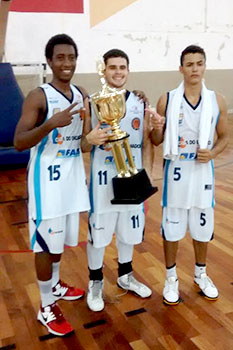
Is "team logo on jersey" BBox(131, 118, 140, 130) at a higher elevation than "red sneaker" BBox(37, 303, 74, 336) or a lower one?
higher

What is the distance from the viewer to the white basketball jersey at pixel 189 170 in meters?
2.21

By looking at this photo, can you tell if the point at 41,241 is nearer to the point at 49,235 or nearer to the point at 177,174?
the point at 49,235

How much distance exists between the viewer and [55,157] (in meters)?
1.99

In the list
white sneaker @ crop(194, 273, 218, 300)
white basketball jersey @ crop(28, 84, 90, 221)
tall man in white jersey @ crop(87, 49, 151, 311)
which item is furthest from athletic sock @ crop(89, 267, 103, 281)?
white sneaker @ crop(194, 273, 218, 300)

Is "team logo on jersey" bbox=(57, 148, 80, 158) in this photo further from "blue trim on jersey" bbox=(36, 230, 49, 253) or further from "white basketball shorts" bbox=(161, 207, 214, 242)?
"white basketball shorts" bbox=(161, 207, 214, 242)

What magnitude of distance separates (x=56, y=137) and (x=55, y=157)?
0.10 m

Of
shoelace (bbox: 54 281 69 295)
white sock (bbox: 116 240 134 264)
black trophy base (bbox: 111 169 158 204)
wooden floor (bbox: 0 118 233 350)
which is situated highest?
black trophy base (bbox: 111 169 158 204)

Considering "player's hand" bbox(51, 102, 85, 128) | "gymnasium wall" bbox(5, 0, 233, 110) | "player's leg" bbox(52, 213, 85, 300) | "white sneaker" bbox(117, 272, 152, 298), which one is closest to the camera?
"player's hand" bbox(51, 102, 85, 128)

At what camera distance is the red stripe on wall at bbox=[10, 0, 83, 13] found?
23.7 ft

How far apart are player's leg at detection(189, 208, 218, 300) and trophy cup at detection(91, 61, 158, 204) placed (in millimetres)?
425

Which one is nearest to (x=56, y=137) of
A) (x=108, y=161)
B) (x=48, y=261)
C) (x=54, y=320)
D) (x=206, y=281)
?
(x=108, y=161)

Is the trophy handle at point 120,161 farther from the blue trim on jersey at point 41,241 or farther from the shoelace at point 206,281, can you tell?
the shoelace at point 206,281

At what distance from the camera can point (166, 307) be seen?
234 cm

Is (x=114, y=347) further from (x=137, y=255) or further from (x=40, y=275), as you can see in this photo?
(x=137, y=255)
